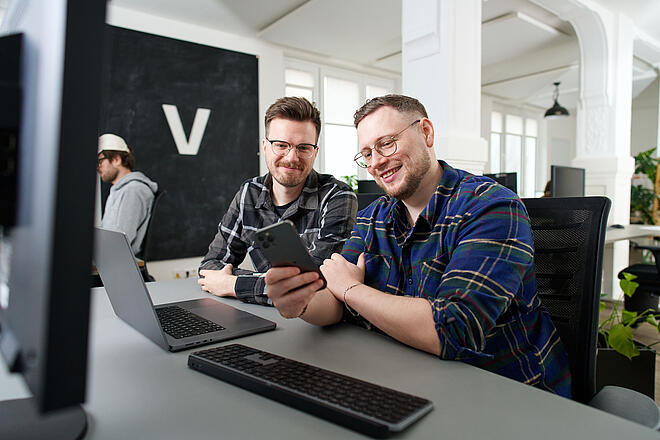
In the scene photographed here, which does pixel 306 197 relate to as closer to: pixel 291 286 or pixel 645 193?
pixel 291 286

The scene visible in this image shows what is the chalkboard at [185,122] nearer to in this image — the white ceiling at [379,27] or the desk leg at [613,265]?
the white ceiling at [379,27]

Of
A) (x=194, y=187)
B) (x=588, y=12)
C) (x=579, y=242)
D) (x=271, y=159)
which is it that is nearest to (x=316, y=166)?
(x=194, y=187)

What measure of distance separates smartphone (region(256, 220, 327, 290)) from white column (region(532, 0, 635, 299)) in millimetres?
4870

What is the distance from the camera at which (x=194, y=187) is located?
4.61 meters

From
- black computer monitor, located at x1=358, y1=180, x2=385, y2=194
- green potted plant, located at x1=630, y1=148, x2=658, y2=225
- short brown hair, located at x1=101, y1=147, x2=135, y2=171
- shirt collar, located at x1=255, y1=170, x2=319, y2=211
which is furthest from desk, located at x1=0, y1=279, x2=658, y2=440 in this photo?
green potted plant, located at x1=630, y1=148, x2=658, y2=225

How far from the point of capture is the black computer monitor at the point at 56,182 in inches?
12.2

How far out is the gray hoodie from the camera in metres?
2.85

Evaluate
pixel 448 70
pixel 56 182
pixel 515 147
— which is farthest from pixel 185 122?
pixel 515 147

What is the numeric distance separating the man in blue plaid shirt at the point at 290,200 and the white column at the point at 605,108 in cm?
420

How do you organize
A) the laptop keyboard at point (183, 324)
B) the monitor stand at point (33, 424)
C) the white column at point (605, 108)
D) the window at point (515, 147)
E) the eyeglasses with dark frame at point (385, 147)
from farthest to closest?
the window at point (515, 147) → the white column at point (605, 108) → the eyeglasses with dark frame at point (385, 147) → the laptop keyboard at point (183, 324) → the monitor stand at point (33, 424)

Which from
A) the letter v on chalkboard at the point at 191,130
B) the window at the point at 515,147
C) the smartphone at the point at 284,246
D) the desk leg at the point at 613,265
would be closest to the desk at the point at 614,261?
the desk leg at the point at 613,265

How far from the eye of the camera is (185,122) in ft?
14.8

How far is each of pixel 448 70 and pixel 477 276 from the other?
2.05 m

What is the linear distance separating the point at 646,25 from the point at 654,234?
10.8 feet
